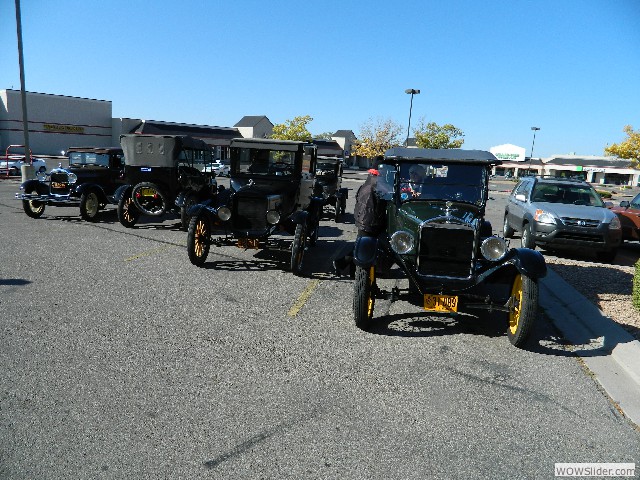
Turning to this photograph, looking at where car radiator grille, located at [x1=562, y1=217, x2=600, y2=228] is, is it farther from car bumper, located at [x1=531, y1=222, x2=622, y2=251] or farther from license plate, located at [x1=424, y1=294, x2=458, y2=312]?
license plate, located at [x1=424, y1=294, x2=458, y2=312]

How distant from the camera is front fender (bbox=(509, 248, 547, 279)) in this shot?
171 inches

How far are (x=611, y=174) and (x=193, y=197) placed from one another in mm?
83878

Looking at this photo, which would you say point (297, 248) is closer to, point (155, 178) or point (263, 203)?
point (263, 203)

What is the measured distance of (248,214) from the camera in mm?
7379

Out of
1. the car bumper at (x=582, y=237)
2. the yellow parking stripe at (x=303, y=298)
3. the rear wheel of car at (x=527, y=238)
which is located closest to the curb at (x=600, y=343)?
the car bumper at (x=582, y=237)

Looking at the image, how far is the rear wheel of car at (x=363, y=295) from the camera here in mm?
4555

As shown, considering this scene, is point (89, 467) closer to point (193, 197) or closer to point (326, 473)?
point (326, 473)

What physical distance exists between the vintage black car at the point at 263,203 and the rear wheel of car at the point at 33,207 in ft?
19.3

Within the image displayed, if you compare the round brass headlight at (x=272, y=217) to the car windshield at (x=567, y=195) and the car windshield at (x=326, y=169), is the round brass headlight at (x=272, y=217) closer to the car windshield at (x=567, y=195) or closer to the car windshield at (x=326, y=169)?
the car windshield at (x=567, y=195)

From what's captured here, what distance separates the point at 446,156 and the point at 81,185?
9331mm

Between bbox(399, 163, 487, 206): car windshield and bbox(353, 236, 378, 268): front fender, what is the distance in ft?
3.59

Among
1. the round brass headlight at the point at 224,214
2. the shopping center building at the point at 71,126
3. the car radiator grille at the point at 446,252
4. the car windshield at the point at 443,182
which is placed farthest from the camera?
the shopping center building at the point at 71,126

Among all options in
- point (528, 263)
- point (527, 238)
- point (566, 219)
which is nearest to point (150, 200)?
point (527, 238)

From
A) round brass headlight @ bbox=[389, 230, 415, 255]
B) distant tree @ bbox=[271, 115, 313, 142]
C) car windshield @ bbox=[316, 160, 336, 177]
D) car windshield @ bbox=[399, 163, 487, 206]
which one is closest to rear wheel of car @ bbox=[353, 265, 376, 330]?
round brass headlight @ bbox=[389, 230, 415, 255]
